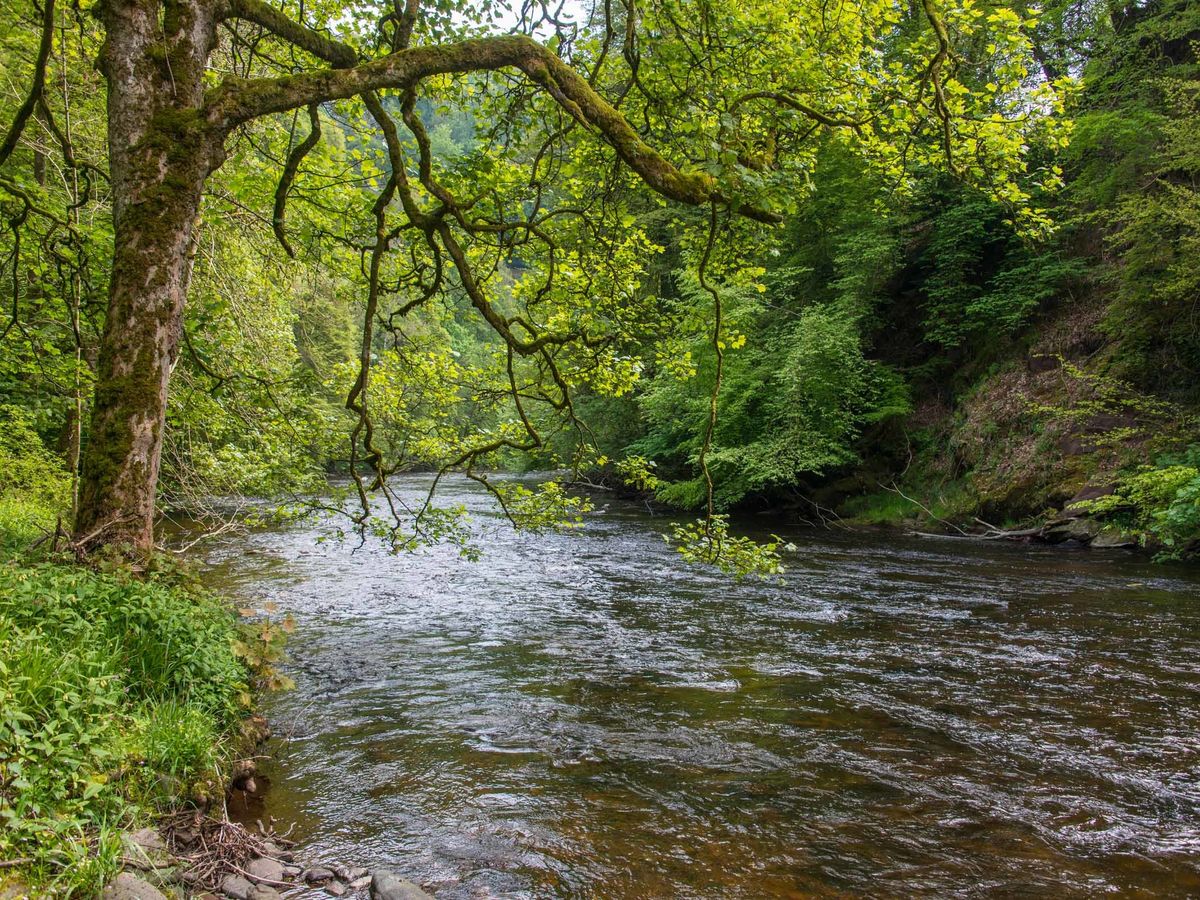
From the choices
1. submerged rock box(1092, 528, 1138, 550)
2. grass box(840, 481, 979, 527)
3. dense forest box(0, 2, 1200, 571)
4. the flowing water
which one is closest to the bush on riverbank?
dense forest box(0, 2, 1200, 571)

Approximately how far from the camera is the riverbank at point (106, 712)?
2.88m

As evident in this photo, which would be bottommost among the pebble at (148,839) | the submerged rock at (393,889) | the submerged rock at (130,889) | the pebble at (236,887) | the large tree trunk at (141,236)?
the submerged rock at (393,889)

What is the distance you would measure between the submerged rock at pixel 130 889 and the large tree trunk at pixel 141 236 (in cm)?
245

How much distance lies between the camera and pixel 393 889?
4.07m

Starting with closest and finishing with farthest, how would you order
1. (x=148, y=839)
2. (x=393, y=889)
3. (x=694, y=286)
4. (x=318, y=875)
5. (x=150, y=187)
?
(x=148, y=839)
(x=393, y=889)
(x=318, y=875)
(x=150, y=187)
(x=694, y=286)

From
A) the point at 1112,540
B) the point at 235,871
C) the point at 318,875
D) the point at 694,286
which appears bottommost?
the point at 318,875

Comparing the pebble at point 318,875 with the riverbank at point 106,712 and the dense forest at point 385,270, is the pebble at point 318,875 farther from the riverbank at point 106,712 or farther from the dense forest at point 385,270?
the dense forest at point 385,270

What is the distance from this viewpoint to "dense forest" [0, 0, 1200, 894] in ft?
13.5

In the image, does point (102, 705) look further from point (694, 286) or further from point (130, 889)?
point (694, 286)

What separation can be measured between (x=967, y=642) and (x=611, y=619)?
16.8 feet

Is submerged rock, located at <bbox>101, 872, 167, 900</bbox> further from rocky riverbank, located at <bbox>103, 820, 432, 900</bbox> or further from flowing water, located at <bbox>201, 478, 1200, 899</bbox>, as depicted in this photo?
flowing water, located at <bbox>201, 478, 1200, 899</bbox>

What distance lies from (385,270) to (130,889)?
7024 millimetres

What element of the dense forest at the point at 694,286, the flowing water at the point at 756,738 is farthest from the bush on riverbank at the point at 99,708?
the flowing water at the point at 756,738

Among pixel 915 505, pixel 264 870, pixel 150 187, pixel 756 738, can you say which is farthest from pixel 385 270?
pixel 915 505
